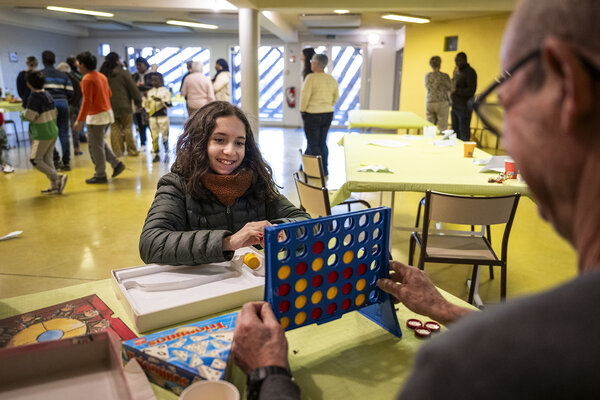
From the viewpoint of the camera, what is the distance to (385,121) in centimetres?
657

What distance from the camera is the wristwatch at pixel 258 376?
72 cm

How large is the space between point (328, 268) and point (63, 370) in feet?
1.80

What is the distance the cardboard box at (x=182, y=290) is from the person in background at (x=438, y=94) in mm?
7355

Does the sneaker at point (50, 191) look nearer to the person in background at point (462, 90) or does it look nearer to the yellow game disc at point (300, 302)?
the yellow game disc at point (300, 302)

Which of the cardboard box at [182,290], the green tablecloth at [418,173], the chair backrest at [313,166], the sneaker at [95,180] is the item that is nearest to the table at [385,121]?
the green tablecloth at [418,173]

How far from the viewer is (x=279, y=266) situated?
36.6 inches

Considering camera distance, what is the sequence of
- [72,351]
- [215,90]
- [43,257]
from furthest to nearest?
1. [215,90]
2. [43,257]
3. [72,351]

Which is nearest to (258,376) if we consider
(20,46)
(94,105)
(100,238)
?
(100,238)

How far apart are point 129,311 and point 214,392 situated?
45cm

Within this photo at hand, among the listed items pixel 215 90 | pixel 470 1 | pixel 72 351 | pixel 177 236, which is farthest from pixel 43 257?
pixel 470 1

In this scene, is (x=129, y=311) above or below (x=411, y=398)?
below

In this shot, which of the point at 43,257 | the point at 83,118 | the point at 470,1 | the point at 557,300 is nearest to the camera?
the point at 557,300

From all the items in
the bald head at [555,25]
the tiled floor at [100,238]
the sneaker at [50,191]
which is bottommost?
the tiled floor at [100,238]

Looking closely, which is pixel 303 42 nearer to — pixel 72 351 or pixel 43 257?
pixel 43 257
